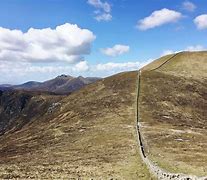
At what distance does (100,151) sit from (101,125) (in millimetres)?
22551

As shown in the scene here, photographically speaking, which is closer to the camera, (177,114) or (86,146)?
(86,146)

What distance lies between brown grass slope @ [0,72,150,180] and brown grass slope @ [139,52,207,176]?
3255 millimetres

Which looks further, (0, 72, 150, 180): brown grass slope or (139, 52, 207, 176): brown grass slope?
(139, 52, 207, 176): brown grass slope

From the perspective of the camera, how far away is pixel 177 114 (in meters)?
97.8

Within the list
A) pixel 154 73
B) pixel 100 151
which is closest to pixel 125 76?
pixel 154 73

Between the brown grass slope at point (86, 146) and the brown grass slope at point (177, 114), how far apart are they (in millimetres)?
3255

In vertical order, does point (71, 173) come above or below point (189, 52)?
below

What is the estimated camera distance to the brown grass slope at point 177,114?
51844 millimetres

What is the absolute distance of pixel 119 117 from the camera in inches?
3521

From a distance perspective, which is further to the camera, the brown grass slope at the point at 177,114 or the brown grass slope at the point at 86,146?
the brown grass slope at the point at 177,114

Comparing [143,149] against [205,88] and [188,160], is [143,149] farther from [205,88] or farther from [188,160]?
[205,88]

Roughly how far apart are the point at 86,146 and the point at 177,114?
127 ft

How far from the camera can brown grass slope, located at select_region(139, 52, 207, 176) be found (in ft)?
170

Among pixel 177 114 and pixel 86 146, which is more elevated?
pixel 177 114
